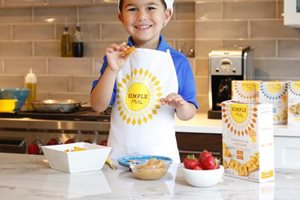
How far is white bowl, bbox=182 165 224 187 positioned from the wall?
1967 mm

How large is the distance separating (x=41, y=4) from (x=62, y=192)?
2.47m

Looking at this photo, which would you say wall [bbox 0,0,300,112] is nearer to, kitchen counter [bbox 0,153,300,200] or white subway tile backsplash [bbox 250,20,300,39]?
white subway tile backsplash [bbox 250,20,300,39]

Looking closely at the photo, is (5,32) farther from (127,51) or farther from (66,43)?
(127,51)

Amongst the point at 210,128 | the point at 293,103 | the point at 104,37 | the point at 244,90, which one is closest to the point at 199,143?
the point at 210,128

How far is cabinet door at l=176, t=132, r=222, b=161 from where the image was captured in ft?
9.35

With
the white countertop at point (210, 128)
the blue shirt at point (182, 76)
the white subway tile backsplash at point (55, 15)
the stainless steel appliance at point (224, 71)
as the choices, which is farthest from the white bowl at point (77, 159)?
the white subway tile backsplash at point (55, 15)

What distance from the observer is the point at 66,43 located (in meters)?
3.78

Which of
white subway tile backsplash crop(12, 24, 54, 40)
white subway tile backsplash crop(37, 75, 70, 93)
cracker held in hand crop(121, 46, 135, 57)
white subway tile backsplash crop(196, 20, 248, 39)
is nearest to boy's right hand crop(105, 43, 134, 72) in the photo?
cracker held in hand crop(121, 46, 135, 57)

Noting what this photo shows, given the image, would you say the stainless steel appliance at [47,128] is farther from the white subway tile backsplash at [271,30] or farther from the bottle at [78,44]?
the white subway tile backsplash at [271,30]

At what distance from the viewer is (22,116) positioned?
3295mm

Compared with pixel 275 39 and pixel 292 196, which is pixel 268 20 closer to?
pixel 275 39

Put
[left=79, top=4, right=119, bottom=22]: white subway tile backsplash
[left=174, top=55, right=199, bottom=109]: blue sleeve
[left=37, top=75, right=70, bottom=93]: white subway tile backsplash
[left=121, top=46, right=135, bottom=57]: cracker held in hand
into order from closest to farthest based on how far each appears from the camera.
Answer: [left=121, top=46, right=135, bottom=57]: cracker held in hand < [left=174, top=55, right=199, bottom=109]: blue sleeve < [left=79, top=4, right=119, bottom=22]: white subway tile backsplash < [left=37, top=75, right=70, bottom=93]: white subway tile backsplash

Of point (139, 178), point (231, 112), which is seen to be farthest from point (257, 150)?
point (139, 178)

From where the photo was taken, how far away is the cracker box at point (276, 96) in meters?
2.75
